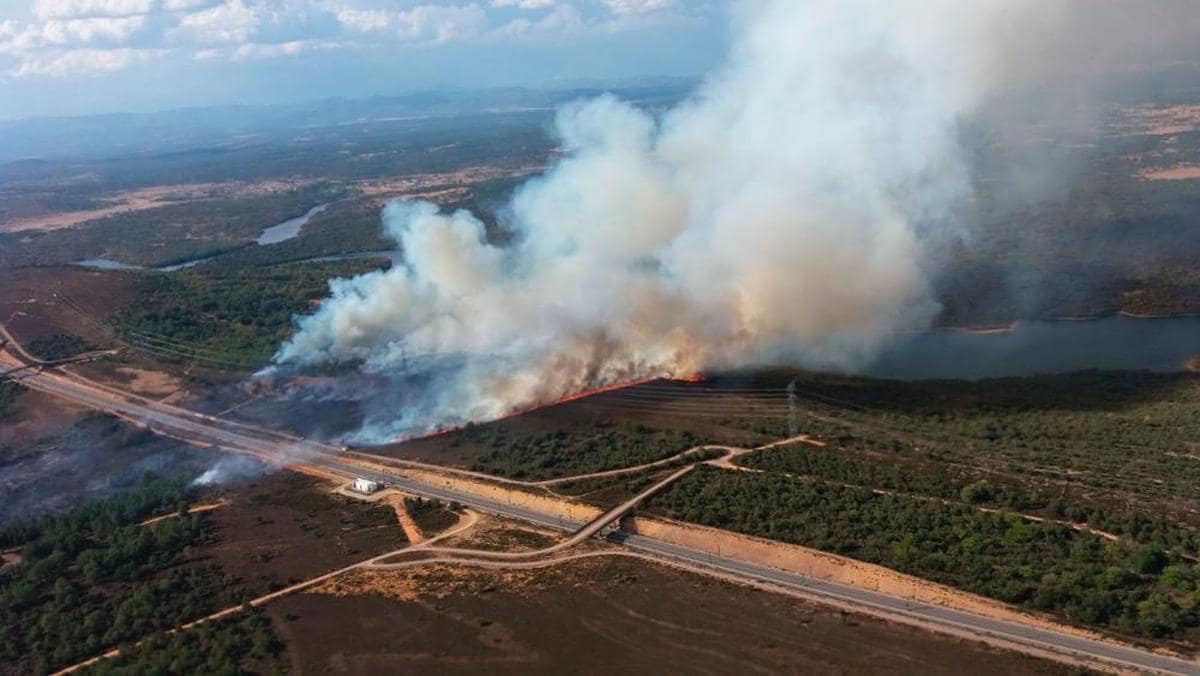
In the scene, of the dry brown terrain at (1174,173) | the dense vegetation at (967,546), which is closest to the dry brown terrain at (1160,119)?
the dry brown terrain at (1174,173)

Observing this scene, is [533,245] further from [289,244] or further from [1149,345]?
[289,244]

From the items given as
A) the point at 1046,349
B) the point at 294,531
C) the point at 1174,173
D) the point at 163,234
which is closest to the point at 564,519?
the point at 294,531

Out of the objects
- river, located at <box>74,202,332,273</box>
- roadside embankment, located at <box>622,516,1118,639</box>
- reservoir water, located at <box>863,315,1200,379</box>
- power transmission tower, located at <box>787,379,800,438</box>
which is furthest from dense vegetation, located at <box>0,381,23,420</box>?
reservoir water, located at <box>863,315,1200,379</box>

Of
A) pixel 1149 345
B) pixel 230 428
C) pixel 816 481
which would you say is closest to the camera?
pixel 816 481

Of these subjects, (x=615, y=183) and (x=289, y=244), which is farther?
(x=289, y=244)

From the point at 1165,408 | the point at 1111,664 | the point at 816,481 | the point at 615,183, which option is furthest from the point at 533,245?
the point at 1111,664

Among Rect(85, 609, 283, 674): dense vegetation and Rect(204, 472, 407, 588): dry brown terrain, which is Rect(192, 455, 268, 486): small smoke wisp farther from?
Rect(85, 609, 283, 674): dense vegetation

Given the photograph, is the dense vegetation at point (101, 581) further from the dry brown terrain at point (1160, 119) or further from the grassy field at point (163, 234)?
the dry brown terrain at point (1160, 119)
